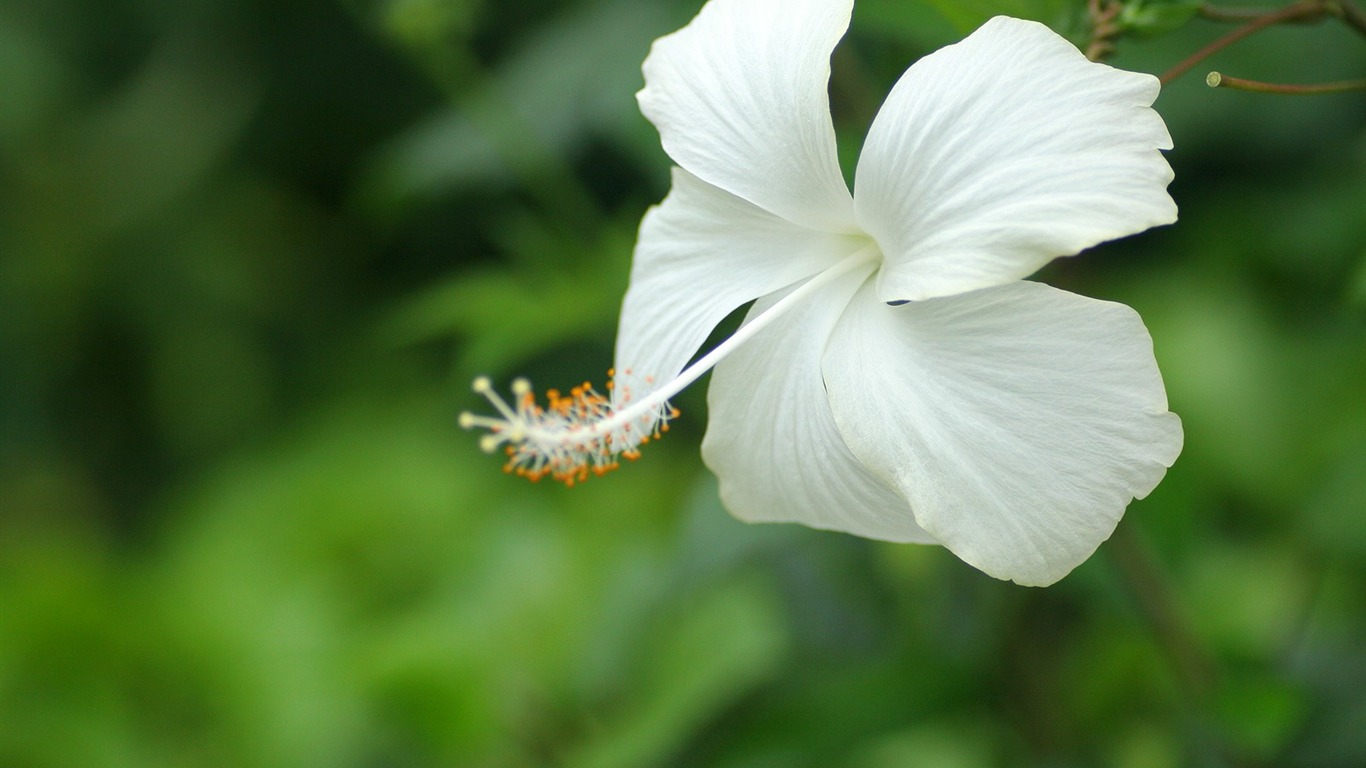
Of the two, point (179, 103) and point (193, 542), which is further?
point (179, 103)

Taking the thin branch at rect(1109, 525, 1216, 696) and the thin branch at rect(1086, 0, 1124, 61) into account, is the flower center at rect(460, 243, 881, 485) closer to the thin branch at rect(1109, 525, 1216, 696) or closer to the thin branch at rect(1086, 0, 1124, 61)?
the thin branch at rect(1086, 0, 1124, 61)

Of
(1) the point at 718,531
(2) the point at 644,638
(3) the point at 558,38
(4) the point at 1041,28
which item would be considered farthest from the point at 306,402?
(4) the point at 1041,28

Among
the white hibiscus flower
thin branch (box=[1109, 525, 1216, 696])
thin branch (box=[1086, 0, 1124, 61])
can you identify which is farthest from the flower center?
thin branch (box=[1109, 525, 1216, 696])

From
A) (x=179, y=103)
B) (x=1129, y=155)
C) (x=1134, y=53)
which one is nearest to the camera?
(x=1129, y=155)

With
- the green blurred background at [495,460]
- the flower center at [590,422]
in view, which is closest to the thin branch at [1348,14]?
the green blurred background at [495,460]

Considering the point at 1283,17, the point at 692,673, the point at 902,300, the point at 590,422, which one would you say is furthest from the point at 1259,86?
the point at 692,673

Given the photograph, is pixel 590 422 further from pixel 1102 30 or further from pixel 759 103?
pixel 1102 30

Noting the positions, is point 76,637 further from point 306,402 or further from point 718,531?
point 718,531
